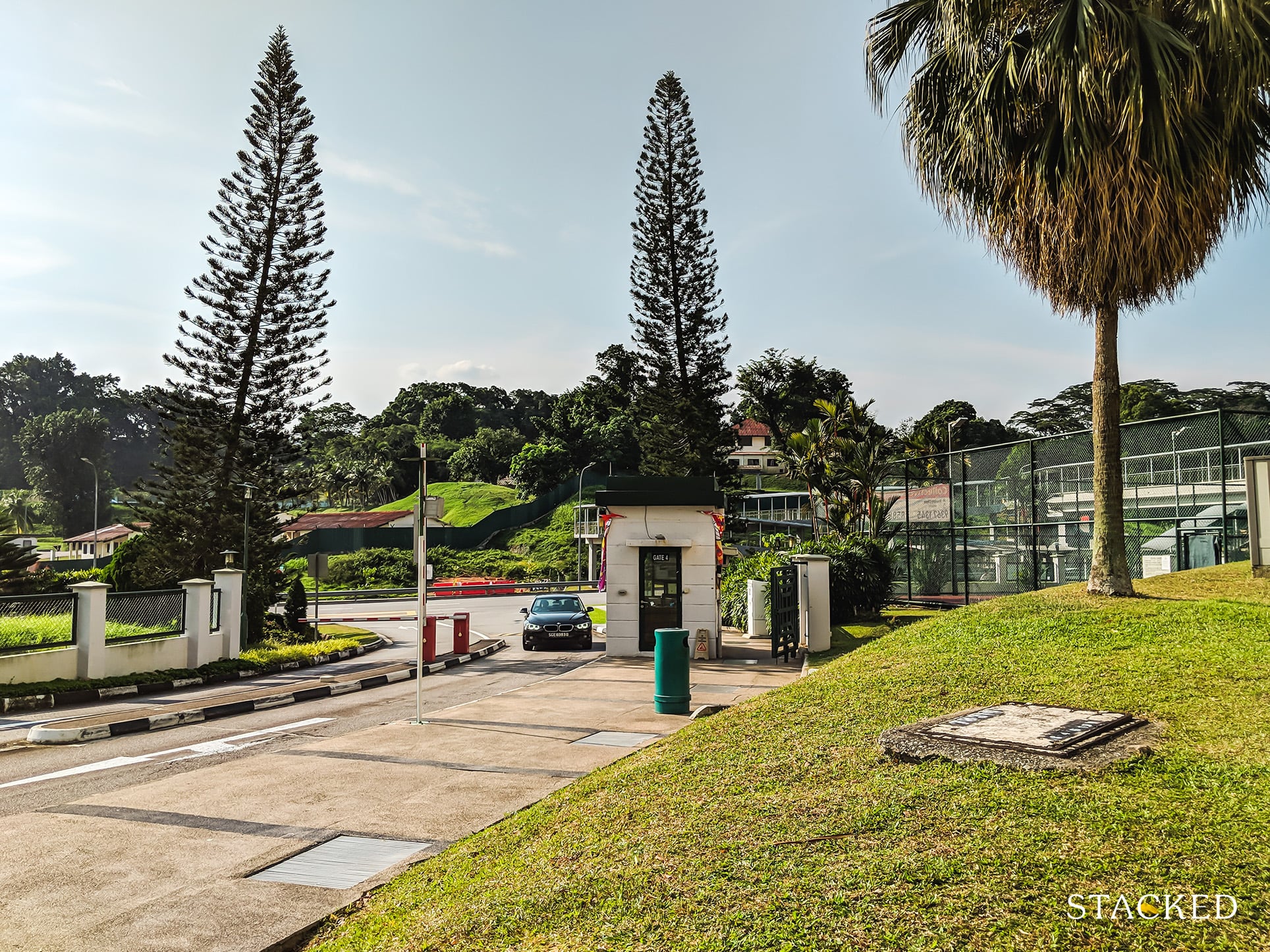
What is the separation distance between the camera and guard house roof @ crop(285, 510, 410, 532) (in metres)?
68.6

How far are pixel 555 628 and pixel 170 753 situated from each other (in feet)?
39.8

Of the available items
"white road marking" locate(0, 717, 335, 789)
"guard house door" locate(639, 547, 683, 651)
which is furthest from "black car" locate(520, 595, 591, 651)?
"white road marking" locate(0, 717, 335, 789)

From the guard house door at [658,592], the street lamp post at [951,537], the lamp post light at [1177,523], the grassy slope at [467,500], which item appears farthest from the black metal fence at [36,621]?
the grassy slope at [467,500]

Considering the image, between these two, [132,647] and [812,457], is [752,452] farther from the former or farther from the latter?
[132,647]

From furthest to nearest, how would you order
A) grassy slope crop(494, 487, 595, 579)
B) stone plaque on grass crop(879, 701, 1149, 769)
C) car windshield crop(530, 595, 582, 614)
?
grassy slope crop(494, 487, 595, 579) < car windshield crop(530, 595, 582, 614) < stone plaque on grass crop(879, 701, 1149, 769)

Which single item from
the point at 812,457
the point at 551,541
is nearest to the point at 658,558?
the point at 812,457

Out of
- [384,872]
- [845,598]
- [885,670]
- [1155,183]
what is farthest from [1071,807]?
[845,598]

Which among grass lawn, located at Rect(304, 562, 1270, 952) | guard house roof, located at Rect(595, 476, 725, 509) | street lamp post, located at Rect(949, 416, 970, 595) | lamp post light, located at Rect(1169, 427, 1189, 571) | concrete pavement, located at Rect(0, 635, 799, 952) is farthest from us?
street lamp post, located at Rect(949, 416, 970, 595)

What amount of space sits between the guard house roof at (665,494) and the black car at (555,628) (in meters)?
4.10

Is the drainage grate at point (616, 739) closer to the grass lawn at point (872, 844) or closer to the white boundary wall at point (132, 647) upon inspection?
the grass lawn at point (872, 844)

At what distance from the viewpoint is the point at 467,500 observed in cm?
8650

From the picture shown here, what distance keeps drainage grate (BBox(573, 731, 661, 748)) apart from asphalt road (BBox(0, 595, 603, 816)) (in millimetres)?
3099

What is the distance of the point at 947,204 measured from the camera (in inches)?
450

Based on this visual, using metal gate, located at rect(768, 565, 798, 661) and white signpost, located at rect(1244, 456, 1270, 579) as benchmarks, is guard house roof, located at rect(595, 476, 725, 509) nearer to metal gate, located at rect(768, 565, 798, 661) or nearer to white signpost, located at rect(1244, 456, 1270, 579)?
metal gate, located at rect(768, 565, 798, 661)
